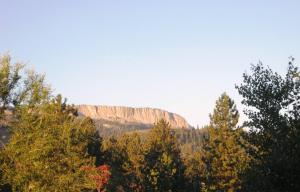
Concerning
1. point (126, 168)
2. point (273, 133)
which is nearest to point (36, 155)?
point (273, 133)

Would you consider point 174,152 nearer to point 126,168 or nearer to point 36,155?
point 126,168

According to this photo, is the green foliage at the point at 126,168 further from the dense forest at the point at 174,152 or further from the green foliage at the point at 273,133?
the green foliage at the point at 273,133

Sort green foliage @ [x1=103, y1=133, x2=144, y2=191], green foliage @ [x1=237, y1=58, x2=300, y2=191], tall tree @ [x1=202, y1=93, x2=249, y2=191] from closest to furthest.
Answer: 1. green foliage @ [x1=237, y1=58, x2=300, y2=191]
2. tall tree @ [x1=202, y1=93, x2=249, y2=191]
3. green foliage @ [x1=103, y1=133, x2=144, y2=191]

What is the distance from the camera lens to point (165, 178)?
5278cm

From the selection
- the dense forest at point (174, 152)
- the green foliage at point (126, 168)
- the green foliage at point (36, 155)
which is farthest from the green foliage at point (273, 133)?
the green foliage at point (126, 168)

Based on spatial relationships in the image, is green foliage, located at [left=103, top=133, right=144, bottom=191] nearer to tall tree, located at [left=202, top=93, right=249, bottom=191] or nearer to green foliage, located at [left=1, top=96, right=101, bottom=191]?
tall tree, located at [left=202, top=93, right=249, bottom=191]

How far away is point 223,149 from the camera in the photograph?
60.0 metres

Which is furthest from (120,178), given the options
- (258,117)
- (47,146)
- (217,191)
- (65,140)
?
(258,117)

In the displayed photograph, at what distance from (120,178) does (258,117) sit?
166ft

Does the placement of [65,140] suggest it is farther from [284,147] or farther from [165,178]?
[284,147]

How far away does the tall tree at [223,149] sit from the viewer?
5838 cm

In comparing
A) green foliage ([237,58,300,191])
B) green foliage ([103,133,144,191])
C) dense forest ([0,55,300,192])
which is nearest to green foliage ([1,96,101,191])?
dense forest ([0,55,300,192])

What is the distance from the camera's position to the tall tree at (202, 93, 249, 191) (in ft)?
192

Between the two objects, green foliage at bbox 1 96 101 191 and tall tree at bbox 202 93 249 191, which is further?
tall tree at bbox 202 93 249 191
